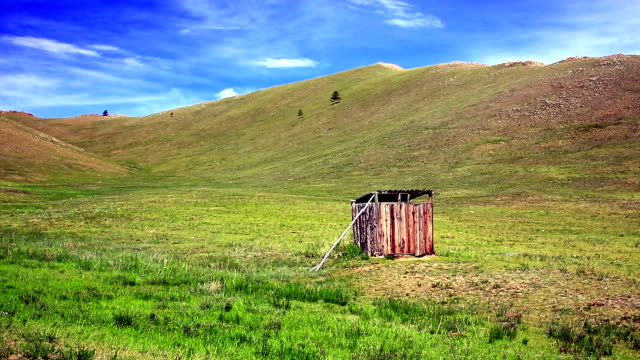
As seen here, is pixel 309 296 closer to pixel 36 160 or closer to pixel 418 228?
pixel 418 228

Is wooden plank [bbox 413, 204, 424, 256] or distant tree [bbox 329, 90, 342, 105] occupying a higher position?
distant tree [bbox 329, 90, 342, 105]

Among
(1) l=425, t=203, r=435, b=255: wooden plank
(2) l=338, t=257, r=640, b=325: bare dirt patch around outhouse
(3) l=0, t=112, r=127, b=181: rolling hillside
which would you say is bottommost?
(2) l=338, t=257, r=640, b=325: bare dirt patch around outhouse

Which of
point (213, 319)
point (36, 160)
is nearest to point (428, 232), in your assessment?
point (213, 319)

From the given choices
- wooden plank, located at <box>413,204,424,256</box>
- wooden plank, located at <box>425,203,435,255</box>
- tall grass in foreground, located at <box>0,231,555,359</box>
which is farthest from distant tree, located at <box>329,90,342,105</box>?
tall grass in foreground, located at <box>0,231,555,359</box>

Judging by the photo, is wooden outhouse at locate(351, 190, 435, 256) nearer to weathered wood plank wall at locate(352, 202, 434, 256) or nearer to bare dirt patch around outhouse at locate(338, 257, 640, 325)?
weathered wood plank wall at locate(352, 202, 434, 256)

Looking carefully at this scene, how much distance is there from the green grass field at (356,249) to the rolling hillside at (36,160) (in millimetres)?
631

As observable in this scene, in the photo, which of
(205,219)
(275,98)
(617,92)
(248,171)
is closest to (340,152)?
(248,171)

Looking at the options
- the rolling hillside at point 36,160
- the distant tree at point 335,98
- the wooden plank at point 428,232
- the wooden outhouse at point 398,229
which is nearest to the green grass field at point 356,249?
the wooden plank at point 428,232

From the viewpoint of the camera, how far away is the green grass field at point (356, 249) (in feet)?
34.1

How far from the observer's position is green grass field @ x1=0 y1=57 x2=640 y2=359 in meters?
10.4

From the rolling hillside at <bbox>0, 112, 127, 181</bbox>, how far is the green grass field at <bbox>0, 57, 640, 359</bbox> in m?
0.63

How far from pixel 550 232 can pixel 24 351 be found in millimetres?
30805

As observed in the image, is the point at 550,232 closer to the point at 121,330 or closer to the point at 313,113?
the point at 121,330

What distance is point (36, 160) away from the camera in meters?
81.2
